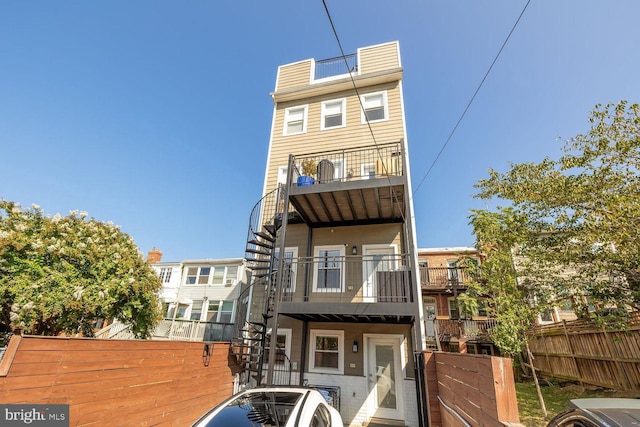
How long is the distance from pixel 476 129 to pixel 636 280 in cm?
520

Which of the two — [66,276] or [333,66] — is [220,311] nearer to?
[66,276]

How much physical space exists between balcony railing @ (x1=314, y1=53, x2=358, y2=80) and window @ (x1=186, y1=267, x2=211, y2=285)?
49.8ft

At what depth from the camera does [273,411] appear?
122 inches

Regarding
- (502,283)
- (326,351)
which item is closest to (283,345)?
(326,351)

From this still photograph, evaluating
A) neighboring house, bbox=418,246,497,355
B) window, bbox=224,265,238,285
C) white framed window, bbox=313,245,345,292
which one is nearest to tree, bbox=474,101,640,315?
white framed window, bbox=313,245,345,292

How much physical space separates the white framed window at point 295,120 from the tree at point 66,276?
7.36 meters

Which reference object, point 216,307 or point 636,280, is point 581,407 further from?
point 216,307

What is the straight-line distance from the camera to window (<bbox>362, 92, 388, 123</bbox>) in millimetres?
9984

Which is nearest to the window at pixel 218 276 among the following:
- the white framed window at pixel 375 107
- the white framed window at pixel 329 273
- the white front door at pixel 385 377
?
the white framed window at pixel 329 273

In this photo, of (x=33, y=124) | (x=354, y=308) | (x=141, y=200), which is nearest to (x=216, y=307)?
(x=141, y=200)

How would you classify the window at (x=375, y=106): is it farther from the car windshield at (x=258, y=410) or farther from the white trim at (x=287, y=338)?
the car windshield at (x=258, y=410)

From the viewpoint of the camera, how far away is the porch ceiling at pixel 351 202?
7.01 metres

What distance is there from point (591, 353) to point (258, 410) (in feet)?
35.1

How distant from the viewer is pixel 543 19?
16.4 ft
